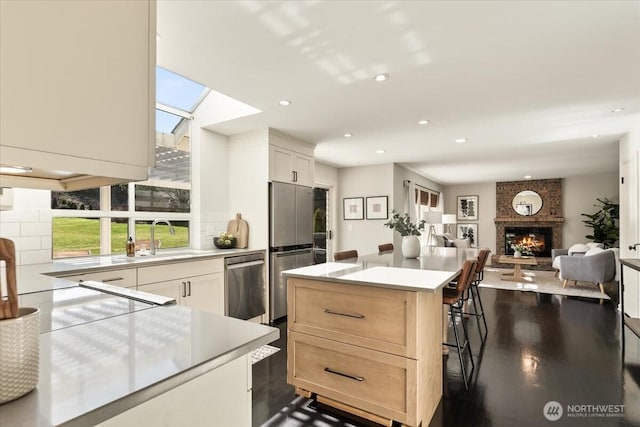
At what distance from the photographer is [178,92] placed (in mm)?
3891

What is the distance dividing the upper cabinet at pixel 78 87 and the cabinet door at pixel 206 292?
8.34 feet

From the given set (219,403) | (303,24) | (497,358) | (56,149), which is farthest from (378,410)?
(303,24)

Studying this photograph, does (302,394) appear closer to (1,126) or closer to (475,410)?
(475,410)

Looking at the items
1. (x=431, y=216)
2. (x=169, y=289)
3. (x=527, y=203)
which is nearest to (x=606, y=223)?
(x=527, y=203)

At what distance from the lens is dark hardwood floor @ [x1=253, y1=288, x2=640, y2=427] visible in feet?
6.90

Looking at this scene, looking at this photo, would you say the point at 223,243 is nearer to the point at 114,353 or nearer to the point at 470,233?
the point at 114,353

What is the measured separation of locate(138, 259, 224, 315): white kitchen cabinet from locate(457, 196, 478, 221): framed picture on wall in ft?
29.8

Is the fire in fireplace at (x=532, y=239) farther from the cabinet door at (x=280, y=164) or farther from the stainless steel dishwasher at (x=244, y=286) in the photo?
the stainless steel dishwasher at (x=244, y=286)

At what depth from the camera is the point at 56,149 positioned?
2.02ft

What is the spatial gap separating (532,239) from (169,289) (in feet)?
32.7

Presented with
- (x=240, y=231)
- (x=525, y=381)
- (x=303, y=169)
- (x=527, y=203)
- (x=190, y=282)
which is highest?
(x=303, y=169)

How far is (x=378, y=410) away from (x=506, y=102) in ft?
10.1

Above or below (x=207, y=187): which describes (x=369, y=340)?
below

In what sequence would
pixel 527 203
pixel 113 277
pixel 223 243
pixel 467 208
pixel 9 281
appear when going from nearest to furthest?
1. pixel 9 281
2. pixel 113 277
3. pixel 223 243
4. pixel 527 203
5. pixel 467 208
